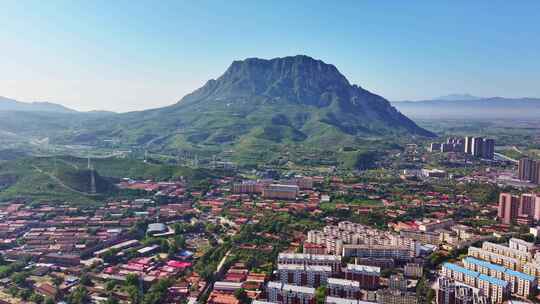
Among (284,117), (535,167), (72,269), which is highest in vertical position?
(284,117)

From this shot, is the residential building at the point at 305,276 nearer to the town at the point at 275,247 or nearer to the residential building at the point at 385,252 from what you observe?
the town at the point at 275,247

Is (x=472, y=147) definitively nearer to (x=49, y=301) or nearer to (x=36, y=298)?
(x=49, y=301)

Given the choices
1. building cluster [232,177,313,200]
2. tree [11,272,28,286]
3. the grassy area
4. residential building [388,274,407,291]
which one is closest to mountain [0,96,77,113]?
the grassy area

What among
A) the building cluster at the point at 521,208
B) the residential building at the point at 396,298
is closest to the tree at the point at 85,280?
the residential building at the point at 396,298

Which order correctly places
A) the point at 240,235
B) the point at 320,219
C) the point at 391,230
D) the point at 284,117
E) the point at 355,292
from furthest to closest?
the point at 284,117, the point at 320,219, the point at 391,230, the point at 240,235, the point at 355,292

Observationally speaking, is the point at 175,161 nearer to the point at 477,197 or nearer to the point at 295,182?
the point at 295,182

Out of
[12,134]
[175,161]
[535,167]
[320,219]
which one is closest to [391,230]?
[320,219]

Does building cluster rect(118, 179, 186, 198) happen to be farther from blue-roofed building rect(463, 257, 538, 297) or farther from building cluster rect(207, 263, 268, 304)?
blue-roofed building rect(463, 257, 538, 297)
